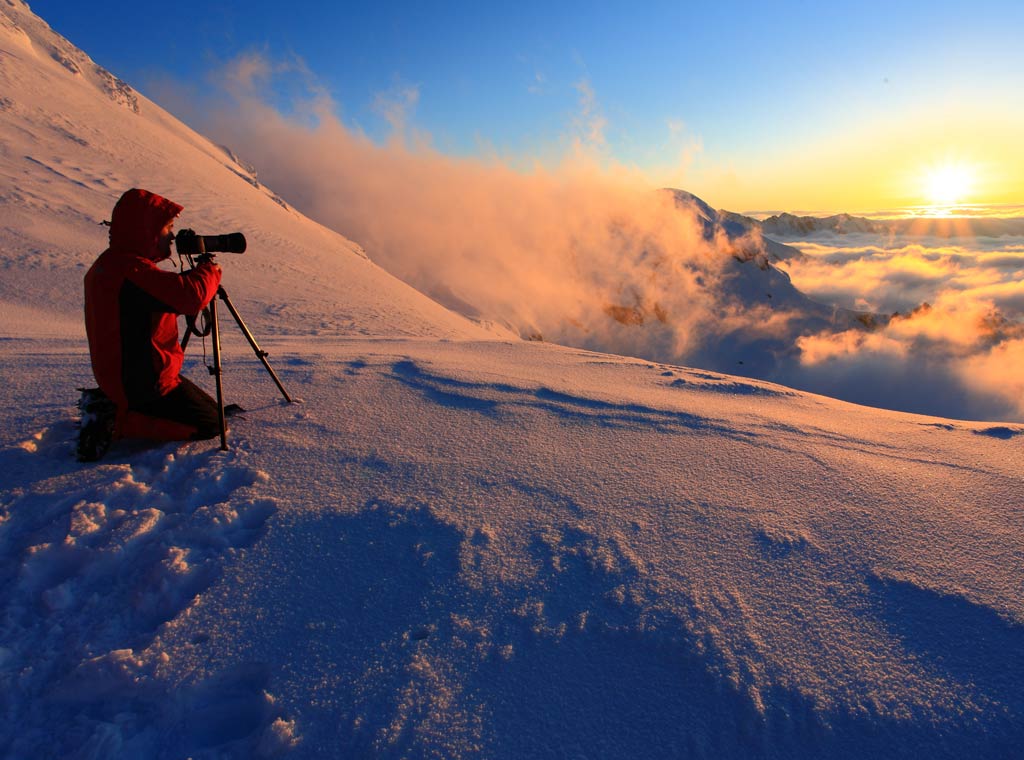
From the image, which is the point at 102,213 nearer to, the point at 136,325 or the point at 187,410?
the point at 136,325

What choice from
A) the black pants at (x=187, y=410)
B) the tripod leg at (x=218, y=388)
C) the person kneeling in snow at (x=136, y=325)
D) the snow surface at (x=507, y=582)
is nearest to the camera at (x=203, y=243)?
the person kneeling in snow at (x=136, y=325)

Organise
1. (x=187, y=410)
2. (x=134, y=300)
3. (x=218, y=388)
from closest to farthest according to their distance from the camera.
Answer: (x=134, y=300), (x=218, y=388), (x=187, y=410)

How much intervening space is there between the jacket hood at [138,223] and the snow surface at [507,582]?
111 cm

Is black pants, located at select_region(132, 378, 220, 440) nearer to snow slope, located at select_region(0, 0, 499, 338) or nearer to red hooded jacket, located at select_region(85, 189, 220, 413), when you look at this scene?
red hooded jacket, located at select_region(85, 189, 220, 413)

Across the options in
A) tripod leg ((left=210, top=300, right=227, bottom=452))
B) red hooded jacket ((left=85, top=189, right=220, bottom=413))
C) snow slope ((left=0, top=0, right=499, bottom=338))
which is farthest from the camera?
snow slope ((left=0, top=0, right=499, bottom=338))

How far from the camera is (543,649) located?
183cm

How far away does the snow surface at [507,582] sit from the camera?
5.25 ft

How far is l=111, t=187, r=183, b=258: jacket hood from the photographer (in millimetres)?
2805

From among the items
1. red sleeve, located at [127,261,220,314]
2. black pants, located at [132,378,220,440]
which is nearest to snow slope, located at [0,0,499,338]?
black pants, located at [132,378,220,440]

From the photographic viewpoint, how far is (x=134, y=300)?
9.23ft

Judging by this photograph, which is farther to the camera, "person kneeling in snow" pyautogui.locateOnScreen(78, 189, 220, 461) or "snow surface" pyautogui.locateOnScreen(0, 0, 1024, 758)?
"person kneeling in snow" pyautogui.locateOnScreen(78, 189, 220, 461)

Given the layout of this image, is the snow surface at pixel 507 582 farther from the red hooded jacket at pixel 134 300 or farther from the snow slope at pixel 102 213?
the snow slope at pixel 102 213

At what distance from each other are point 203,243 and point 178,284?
334 mm

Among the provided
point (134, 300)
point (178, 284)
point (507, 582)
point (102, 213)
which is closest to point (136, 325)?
Result: point (134, 300)
